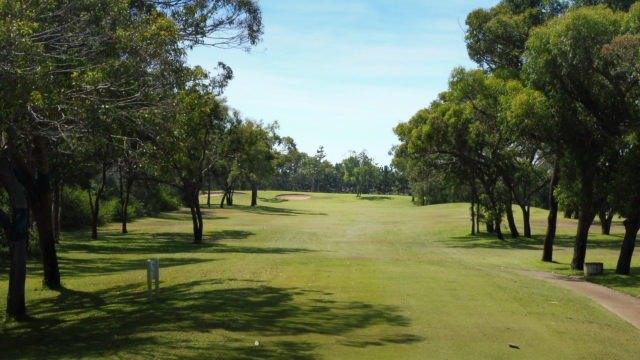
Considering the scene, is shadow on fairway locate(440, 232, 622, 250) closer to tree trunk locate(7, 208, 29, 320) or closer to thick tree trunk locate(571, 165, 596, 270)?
thick tree trunk locate(571, 165, 596, 270)

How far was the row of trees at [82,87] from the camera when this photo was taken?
10.4 m

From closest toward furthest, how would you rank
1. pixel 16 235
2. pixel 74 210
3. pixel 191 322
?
pixel 191 322
pixel 16 235
pixel 74 210

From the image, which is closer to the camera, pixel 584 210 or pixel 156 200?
pixel 584 210

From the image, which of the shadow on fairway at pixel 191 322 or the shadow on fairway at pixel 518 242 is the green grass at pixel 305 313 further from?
the shadow on fairway at pixel 518 242

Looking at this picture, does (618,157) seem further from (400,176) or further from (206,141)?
(400,176)

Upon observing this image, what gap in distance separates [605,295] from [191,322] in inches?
488

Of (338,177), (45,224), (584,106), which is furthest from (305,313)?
(338,177)

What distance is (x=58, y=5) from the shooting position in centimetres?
1328

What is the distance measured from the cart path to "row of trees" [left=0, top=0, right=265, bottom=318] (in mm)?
11732

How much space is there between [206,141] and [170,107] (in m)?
21.2

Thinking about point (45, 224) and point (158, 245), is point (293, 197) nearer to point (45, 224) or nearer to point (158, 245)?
point (158, 245)

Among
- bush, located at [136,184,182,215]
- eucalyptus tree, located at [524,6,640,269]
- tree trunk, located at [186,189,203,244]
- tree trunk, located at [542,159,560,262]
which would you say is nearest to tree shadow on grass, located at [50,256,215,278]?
tree trunk, located at [186,189,203,244]

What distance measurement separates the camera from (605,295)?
655 inches

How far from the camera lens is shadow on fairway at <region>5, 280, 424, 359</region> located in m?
8.97
